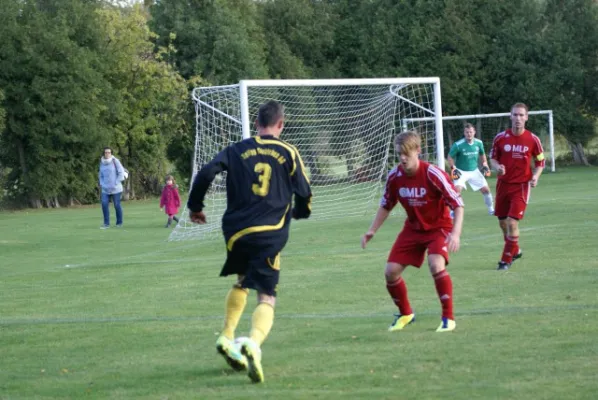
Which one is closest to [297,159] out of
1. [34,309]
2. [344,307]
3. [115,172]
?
[344,307]

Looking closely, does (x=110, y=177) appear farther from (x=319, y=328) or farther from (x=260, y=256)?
(x=260, y=256)

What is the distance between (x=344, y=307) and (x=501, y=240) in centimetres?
720

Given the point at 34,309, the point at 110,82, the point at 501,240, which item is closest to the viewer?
the point at 34,309

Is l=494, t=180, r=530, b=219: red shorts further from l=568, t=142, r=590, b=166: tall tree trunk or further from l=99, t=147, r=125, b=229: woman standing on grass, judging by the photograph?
l=568, t=142, r=590, b=166: tall tree trunk

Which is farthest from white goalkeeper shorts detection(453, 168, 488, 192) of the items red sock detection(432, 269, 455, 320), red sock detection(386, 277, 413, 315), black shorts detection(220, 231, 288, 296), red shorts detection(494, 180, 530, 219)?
black shorts detection(220, 231, 288, 296)

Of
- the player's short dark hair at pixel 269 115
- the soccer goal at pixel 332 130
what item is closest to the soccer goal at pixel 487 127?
the soccer goal at pixel 332 130

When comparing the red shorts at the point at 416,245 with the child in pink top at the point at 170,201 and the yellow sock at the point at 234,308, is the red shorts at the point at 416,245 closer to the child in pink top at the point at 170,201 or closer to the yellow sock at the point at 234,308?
the yellow sock at the point at 234,308

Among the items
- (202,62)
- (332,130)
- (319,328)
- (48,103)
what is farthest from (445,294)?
(202,62)

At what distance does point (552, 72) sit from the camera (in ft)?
161

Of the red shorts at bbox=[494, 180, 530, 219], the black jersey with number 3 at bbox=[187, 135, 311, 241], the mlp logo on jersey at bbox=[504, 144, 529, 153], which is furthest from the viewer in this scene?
the mlp logo on jersey at bbox=[504, 144, 529, 153]

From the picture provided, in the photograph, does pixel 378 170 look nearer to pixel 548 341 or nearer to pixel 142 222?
pixel 142 222

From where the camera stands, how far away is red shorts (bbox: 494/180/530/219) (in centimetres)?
1311

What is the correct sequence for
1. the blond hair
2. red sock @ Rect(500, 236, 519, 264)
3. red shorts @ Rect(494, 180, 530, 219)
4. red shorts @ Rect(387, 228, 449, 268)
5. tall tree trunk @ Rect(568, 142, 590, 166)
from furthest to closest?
tall tree trunk @ Rect(568, 142, 590, 166), red shorts @ Rect(494, 180, 530, 219), red sock @ Rect(500, 236, 519, 264), red shorts @ Rect(387, 228, 449, 268), the blond hair

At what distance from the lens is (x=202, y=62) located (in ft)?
153
